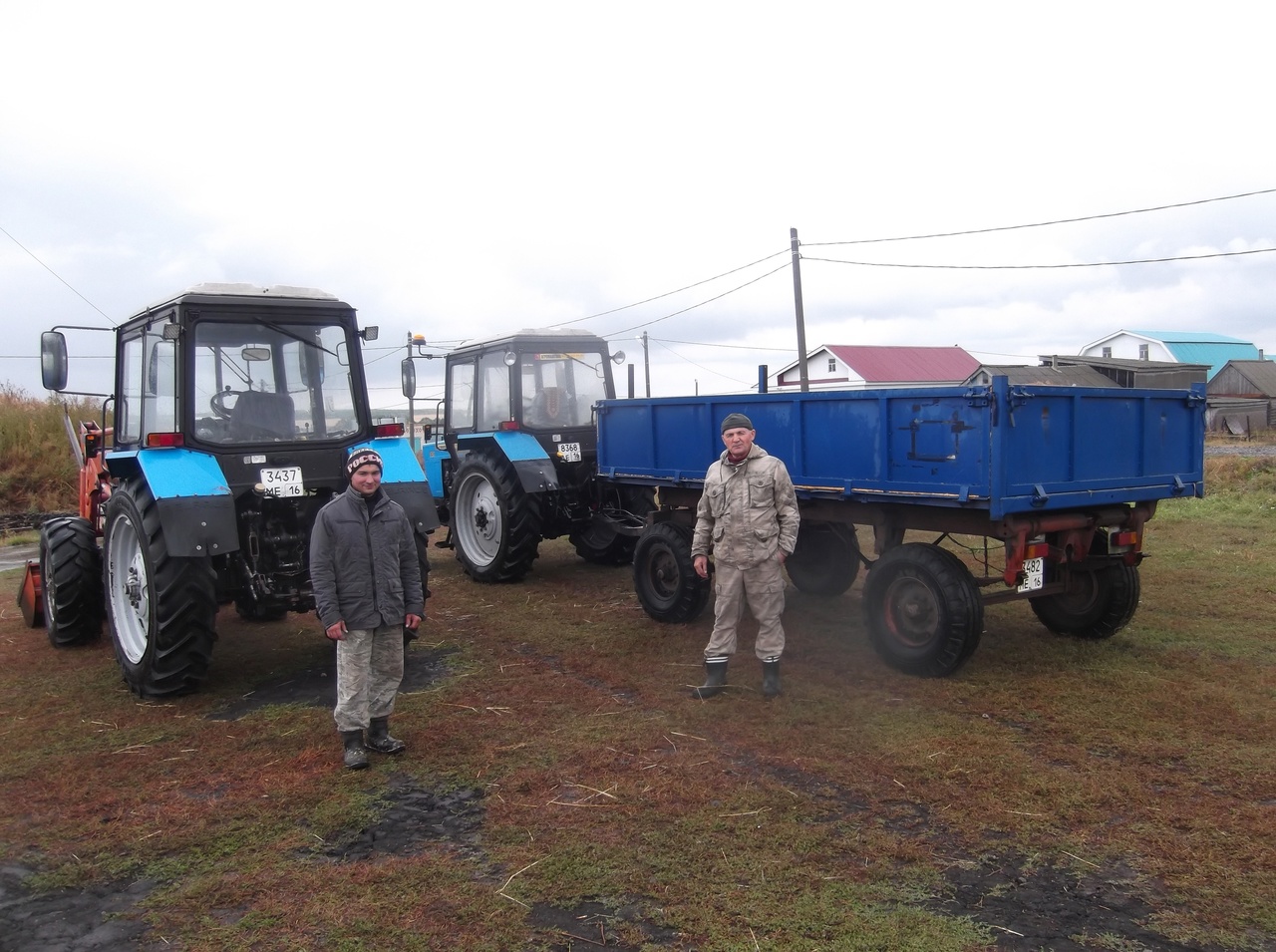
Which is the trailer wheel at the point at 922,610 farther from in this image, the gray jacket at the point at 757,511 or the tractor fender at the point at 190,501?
the tractor fender at the point at 190,501

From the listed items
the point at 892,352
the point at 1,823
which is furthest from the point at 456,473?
the point at 892,352

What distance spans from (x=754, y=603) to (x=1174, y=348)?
49791 millimetres

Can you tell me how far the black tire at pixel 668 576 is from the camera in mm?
7469

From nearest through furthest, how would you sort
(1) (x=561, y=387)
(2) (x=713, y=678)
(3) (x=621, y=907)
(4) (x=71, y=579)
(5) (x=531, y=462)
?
(3) (x=621, y=907)
(2) (x=713, y=678)
(4) (x=71, y=579)
(5) (x=531, y=462)
(1) (x=561, y=387)

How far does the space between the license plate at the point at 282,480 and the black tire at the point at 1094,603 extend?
4813mm

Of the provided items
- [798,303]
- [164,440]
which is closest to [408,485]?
[164,440]

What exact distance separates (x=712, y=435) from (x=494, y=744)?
10.5 feet

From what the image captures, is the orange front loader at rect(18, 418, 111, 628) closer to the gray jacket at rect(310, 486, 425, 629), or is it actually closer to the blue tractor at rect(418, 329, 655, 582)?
the blue tractor at rect(418, 329, 655, 582)

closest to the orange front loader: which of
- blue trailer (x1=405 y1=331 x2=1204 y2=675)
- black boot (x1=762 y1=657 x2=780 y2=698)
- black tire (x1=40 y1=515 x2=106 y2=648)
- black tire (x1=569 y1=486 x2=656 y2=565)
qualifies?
black tire (x1=40 y1=515 x2=106 y2=648)

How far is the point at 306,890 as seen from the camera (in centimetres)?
354

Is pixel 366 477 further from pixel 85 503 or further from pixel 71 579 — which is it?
pixel 85 503

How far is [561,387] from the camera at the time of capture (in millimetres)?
10102

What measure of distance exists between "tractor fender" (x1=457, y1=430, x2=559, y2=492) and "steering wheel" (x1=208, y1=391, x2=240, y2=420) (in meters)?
3.29

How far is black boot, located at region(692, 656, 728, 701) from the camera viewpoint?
573 cm
